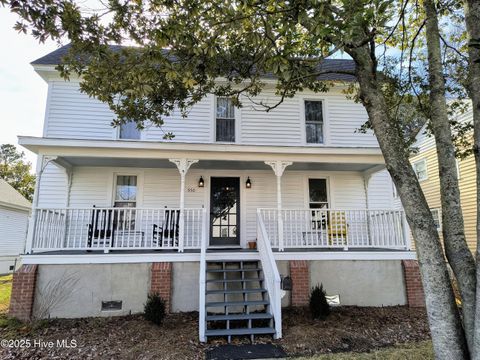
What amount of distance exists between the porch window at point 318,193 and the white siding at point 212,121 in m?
1.28

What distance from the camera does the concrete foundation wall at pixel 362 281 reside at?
22.8 feet

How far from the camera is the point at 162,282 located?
6465 millimetres

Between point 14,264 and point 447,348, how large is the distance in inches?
727

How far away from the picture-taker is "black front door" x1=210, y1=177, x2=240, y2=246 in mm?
8852

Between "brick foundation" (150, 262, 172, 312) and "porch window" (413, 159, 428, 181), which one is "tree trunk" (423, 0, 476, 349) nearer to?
"brick foundation" (150, 262, 172, 312)

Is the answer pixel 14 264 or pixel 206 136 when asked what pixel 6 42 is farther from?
pixel 14 264

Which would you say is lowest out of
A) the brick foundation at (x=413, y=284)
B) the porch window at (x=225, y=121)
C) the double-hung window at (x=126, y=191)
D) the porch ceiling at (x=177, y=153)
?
the brick foundation at (x=413, y=284)

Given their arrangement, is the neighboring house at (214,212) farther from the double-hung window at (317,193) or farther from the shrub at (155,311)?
the shrub at (155,311)

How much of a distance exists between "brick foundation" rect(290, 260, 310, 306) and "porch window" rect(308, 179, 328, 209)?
2.90 m

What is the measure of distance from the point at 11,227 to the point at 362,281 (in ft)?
55.7

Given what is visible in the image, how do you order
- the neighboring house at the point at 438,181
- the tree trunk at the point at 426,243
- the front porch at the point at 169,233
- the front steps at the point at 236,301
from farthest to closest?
the neighboring house at the point at 438,181
the front porch at the point at 169,233
the front steps at the point at 236,301
the tree trunk at the point at 426,243

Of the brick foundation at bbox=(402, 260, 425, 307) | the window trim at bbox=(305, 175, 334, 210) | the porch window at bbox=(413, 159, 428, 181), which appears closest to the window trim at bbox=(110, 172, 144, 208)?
the window trim at bbox=(305, 175, 334, 210)

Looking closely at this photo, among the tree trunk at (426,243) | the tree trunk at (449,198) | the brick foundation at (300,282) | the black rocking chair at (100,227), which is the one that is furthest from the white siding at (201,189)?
the tree trunk at (449,198)

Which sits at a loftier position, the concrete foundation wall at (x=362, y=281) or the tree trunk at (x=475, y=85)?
the tree trunk at (x=475, y=85)
